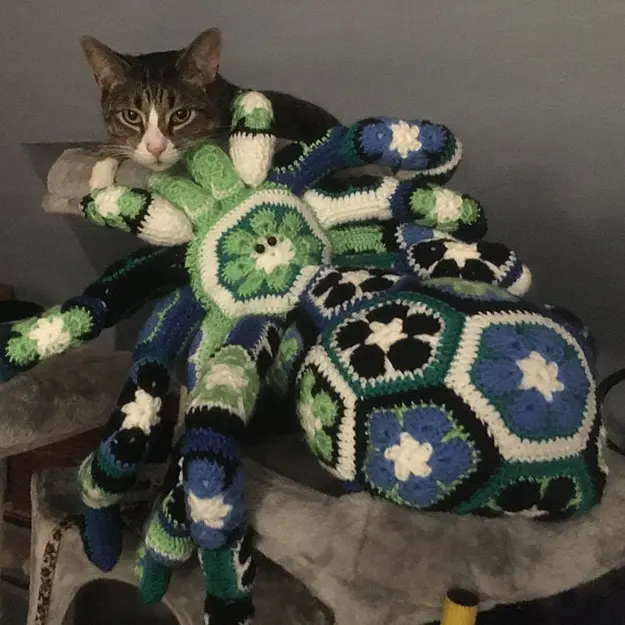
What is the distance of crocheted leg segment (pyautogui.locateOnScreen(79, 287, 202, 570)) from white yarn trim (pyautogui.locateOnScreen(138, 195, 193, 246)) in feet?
0.18

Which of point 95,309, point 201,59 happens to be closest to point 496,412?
point 95,309

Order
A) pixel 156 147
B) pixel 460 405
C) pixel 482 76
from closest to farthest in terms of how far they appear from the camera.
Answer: pixel 460 405, pixel 156 147, pixel 482 76

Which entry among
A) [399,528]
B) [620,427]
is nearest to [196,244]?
[399,528]

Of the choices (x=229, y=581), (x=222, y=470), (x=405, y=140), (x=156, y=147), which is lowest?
(x=229, y=581)

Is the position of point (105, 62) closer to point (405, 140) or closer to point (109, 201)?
point (109, 201)

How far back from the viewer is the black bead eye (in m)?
0.99

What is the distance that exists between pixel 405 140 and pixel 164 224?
25 cm

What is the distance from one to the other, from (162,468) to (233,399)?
22 cm

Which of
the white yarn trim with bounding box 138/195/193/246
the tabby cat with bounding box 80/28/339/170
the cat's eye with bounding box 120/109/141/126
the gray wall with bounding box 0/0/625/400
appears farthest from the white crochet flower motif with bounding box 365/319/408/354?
the gray wall with bounding box 0/0/625/400

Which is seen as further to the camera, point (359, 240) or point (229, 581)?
point (359, 240)

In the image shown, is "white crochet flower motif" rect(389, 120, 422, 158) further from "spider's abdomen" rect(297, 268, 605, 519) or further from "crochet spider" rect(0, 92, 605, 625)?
"spider's abdomen" rect(297, 268, 605, 519)

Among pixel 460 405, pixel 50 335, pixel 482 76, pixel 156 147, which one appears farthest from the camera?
pixel 482 76

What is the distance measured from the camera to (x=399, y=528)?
0.66m

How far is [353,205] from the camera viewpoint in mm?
820
